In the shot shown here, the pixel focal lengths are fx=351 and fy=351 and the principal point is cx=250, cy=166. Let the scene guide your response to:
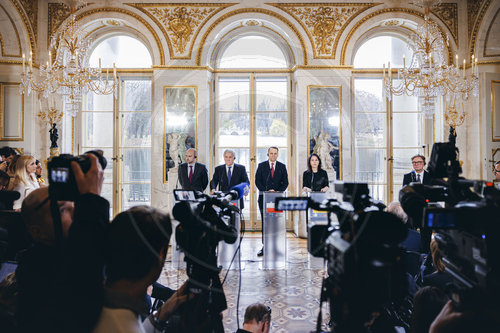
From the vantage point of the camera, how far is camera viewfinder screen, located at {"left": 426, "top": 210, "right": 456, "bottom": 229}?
107cm

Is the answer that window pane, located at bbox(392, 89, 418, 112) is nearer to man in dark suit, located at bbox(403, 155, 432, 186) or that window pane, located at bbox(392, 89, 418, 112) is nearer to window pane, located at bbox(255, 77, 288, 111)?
window pane, located at bbox(255, 77, 288, 111)

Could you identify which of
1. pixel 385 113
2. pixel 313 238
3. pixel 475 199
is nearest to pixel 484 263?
pixel 475 199

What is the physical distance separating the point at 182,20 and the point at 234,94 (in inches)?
61.4

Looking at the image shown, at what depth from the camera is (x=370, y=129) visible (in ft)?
21.2

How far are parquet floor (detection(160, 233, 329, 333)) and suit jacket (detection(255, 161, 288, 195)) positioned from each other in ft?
3.05

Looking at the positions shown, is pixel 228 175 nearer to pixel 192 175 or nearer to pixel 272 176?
pixel 192 175

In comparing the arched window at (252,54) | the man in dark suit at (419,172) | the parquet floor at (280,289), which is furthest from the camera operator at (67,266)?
the arched window at (252,54)

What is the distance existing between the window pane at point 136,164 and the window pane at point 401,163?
453 cm

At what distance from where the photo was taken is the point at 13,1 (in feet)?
18.5

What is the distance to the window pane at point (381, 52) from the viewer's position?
6539mm

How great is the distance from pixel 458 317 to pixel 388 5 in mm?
6254

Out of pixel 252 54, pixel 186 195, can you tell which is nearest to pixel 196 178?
pixel 252 54

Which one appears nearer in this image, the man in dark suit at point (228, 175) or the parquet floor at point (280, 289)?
the parquet floor at point (280, 289)

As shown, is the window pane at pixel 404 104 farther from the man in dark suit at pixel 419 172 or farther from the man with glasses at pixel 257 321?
the man with glasses at pixel 257 321
